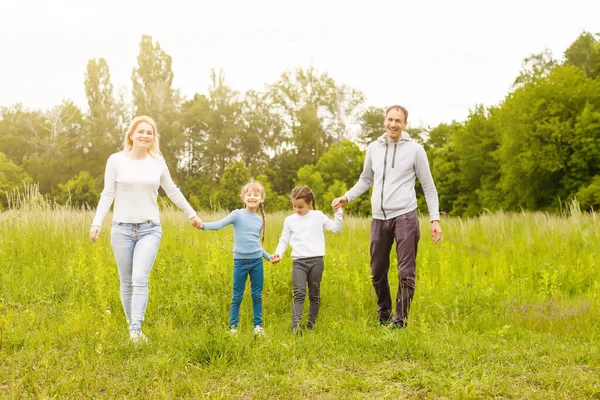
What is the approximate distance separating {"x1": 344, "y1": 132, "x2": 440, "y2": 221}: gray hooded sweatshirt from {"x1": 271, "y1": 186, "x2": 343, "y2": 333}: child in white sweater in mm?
484

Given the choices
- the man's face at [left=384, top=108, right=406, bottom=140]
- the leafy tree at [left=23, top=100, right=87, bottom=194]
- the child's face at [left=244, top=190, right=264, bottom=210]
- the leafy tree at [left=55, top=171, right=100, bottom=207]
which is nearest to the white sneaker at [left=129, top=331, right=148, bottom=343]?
the child's face at [left=244, top=190, right=264, bottom=210]

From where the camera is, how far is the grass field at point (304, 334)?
12.5 ft

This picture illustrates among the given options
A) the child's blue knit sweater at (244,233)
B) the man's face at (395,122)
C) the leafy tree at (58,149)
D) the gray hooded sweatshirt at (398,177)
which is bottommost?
Result: the child's blue knit sweater at (244,233)

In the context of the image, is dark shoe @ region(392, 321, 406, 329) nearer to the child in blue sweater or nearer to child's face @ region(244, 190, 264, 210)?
the child in blue sweater

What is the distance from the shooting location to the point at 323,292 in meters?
6.55

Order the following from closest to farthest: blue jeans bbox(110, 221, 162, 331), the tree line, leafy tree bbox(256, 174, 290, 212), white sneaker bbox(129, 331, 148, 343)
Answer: white sneaker bbox(129, 331, 148, 343) < blue jeans bbox(110, 221, 162, 331) < the tree line < leafy tree bbox(256, 174, 290, 212)

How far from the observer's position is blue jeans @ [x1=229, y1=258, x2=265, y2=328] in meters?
5.22

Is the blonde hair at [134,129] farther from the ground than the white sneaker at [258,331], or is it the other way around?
the blonde hair at [134,129]

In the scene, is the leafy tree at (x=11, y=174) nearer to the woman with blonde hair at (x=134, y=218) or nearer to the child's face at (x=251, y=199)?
the woman with blonde hair at (x=134, y=218)

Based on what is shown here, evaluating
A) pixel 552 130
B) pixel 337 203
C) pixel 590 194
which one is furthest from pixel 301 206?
pixel 590 194

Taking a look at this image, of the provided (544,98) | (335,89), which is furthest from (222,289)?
(335,89)

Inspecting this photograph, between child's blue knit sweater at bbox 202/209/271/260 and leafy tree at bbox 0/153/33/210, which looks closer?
child's blue knit sweater at bbox 202/209/271/260

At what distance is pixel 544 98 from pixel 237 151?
2548 cm

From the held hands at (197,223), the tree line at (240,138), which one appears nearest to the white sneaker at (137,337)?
the held hands at (197,223)
